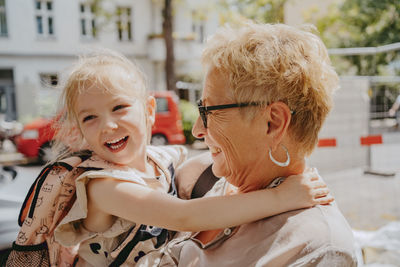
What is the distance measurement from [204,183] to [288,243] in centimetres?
65

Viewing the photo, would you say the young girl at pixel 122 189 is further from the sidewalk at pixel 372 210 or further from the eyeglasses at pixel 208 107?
the sidewalk at pixel 372 210

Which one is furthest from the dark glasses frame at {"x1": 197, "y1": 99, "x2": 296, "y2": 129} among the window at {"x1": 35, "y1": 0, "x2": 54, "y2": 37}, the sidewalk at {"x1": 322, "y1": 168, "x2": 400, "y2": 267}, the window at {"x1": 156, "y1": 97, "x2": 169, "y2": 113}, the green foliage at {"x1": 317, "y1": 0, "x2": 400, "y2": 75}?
the window at {"x1": 35, "y1": 0, "x2": 54, "y2": 37}

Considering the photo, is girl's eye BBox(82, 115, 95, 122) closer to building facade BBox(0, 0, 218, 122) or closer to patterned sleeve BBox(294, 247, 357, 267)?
patterned sleeve BBox(294, 247, 357, 267)

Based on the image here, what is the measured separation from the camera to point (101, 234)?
4.70ft

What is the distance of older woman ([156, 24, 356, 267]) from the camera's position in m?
1.11

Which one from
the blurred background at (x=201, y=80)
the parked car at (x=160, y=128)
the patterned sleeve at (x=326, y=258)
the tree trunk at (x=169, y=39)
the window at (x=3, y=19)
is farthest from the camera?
the window at (x=3, y=19)

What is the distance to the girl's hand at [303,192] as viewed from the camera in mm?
1176

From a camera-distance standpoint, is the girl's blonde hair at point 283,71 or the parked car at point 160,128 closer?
the girl's blonde hair at point 283,71

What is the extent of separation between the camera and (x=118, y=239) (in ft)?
4.84

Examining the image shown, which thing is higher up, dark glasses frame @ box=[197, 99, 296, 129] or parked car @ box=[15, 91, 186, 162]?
dark glasses frame @ box=[197, 99, 296, 129]

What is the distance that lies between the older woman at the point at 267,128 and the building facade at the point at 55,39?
54.0 feet

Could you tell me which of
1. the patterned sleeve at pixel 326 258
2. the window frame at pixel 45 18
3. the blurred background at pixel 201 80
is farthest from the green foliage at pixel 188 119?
the patterned sleeve at pixel 326 258

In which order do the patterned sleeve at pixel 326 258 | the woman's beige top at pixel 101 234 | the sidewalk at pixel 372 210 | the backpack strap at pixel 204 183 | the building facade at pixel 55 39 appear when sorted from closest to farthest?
the patterned sleeve at pixel 326 258
the woman's beige top at pixel 101 234
the backpack strap at pixel 204 183
the sidewalk at pixel 372 210
the building facade at pixel 55 39

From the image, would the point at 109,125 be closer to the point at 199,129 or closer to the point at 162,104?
the point at 199,129
